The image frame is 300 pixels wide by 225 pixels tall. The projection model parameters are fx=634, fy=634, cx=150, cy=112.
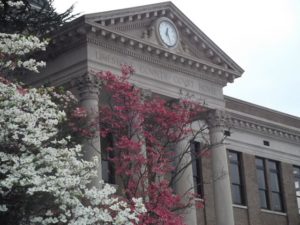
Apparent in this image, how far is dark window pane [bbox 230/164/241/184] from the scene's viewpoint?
31056 mm

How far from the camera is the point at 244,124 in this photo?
32.0 metres

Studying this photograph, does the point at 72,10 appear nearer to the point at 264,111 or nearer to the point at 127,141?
the point at 127,141

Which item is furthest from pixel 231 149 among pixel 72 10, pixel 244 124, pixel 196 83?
pixel 72 10

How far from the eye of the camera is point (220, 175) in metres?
24.7

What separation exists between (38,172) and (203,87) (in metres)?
15.5

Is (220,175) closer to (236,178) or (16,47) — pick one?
(236,178)

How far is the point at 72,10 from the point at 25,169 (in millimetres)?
9695

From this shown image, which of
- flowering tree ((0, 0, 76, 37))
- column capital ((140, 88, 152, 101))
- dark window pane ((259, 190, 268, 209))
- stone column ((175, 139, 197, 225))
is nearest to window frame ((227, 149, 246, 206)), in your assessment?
dark window pane ((259, 190, 268, 209))

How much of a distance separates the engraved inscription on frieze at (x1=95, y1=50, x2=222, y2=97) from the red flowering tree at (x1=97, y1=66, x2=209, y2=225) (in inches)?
80.4

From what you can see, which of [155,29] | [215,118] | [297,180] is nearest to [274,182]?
[297,180]

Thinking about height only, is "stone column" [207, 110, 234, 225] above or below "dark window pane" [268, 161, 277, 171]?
below

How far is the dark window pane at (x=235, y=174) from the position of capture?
3106cm

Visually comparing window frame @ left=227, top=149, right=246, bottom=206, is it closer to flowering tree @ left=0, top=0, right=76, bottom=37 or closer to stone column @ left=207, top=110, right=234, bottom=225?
stone column @ left=207, top=110, right=234, bottom=225

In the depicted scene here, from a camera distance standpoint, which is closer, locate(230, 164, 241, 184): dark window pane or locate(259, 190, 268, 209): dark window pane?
locate(230, 164, 241, 184): dark window pane
